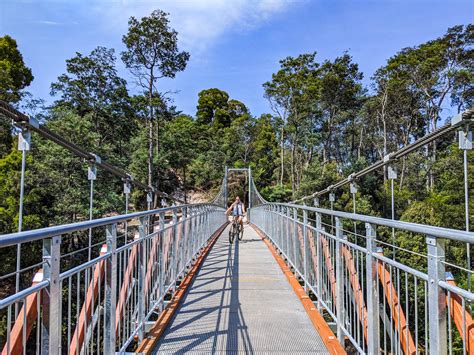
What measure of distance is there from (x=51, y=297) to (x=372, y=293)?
1.62 metres

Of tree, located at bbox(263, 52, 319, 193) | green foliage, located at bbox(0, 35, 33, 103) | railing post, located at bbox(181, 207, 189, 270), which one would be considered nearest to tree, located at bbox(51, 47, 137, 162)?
green foliage, located at bbox(0, 35, 33, 103)

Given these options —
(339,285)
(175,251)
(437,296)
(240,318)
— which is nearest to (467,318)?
(437,296)

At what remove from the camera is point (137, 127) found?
26219 millimetres

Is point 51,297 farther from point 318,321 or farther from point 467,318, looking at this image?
point 318,321

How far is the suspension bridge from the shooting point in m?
1.39

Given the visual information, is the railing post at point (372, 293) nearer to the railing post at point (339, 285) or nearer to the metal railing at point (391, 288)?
the metal railing at point (391, 288)

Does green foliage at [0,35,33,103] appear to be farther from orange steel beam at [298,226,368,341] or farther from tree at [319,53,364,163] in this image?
orange steel beam at [298,226,368,341]

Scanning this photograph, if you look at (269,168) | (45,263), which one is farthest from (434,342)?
(269,168)

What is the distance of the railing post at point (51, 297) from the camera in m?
1.38

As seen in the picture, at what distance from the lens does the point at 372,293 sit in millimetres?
2076

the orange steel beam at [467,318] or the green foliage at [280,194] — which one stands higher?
the green foliage at [280,194]

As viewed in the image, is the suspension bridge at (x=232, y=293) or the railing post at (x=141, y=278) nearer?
the suspension bridge at (x=232, y=293)

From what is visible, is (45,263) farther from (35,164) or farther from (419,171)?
(419,171)

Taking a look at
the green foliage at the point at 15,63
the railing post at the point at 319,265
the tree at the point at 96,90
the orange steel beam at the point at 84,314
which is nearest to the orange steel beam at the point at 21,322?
the orange steel beam at the point at 84,314
